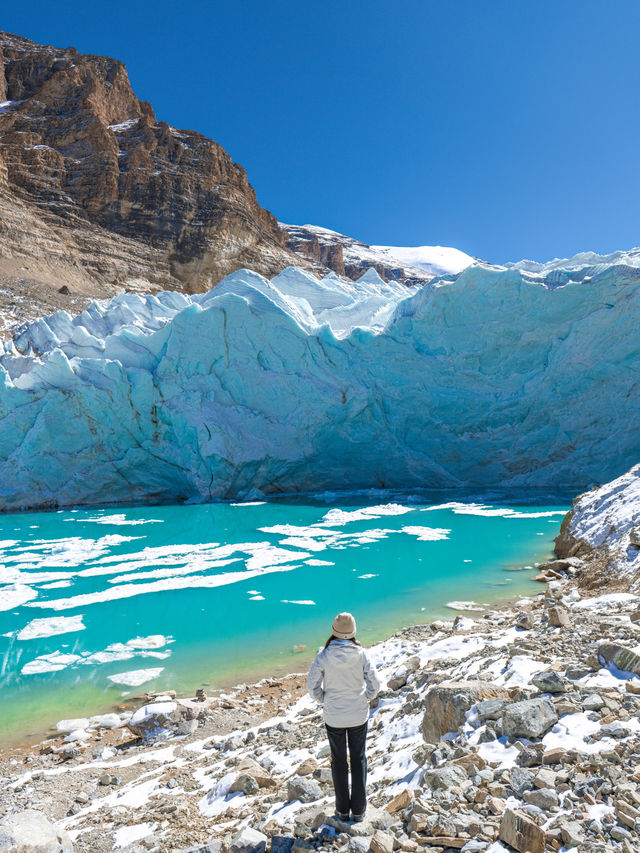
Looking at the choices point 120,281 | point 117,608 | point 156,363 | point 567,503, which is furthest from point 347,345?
point 120,281

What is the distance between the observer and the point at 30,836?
217cm

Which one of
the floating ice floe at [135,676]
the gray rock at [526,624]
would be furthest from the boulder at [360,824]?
the floating ice floe at [135,676]

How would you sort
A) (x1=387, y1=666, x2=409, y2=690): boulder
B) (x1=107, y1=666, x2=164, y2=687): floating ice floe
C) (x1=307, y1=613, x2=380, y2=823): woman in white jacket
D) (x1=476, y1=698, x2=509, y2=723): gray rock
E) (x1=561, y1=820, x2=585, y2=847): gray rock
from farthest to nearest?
(x1=107, y1=666, x2=164, y2=687): floating ice floe < (x1=387, y1=666, x2=409, y2=690): boulder < (x1=476, y1=698, x2=509, y2=723): gray rock < (x1=307, y1=613, x2=380, y2=823): woman in white jacket < (x1=561, y1=820, x2=585, y2=847): gray rock

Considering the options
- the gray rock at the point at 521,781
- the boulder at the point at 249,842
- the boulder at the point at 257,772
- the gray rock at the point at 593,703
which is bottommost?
the boulder at the point at 257,772

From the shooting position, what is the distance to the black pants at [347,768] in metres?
2.14

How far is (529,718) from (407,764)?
585 mm

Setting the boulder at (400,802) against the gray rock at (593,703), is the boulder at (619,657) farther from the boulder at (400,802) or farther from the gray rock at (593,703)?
the boulder at (400,802)

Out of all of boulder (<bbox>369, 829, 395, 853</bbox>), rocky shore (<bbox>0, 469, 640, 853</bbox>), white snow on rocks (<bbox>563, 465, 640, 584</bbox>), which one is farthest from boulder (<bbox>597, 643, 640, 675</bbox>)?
white snow on rocks (<bbox>563, 465, 640, 584</bbox>)

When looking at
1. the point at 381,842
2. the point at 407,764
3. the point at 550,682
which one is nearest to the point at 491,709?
the point at 550,682

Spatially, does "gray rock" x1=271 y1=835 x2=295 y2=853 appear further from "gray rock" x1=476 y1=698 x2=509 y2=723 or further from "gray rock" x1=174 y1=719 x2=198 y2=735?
"gray rock" x1=174 y1=719 x2=198 y2=735

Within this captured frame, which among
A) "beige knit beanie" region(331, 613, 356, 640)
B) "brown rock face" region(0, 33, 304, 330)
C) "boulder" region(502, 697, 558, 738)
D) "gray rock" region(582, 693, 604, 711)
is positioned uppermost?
"brown rock face" region(0, 33, 304, 330)

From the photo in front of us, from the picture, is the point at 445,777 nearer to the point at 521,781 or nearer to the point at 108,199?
the point at 521,781

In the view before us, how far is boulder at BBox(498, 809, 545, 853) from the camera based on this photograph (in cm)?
163

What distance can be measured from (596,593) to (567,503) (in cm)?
909
